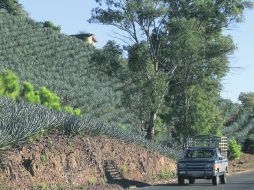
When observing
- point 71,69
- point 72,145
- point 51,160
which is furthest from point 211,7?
point 71,69

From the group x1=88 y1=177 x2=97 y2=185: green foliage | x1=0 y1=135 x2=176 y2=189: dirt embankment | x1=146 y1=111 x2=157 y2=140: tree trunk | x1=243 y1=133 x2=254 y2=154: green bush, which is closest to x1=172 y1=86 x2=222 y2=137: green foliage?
x1=146 y1=111 x2=157 y2=140: tree trunk

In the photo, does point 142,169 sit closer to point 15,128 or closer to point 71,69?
point 15,128

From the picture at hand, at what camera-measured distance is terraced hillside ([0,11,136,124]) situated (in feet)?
187

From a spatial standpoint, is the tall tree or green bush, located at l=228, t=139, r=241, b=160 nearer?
the tall tree

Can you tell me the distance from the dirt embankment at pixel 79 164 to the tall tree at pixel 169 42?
12.9 ft

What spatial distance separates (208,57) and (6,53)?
115 feet

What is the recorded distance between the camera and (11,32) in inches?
2813

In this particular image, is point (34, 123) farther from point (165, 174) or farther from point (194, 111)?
point (194, 111)

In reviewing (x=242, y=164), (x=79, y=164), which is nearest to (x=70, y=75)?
(x=242, y=164)

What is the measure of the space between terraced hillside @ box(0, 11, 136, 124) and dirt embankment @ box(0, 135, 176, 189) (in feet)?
74.2

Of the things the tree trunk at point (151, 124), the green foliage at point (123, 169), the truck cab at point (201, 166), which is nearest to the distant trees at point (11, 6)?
the tree trunk at point (151, 124)

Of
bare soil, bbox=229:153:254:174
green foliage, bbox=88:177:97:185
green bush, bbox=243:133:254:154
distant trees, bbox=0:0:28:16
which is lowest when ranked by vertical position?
bare soil, bbox=229:153:254:174

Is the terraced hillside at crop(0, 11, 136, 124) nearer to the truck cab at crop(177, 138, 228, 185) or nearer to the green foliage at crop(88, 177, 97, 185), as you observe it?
the truck cab at crop(177, 138, 228, 185)

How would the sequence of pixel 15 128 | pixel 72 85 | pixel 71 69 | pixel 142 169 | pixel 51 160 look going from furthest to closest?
pixel 71 69
pixel 72 85
pixel 142 169
pixel 51 160
pixel 15 128
